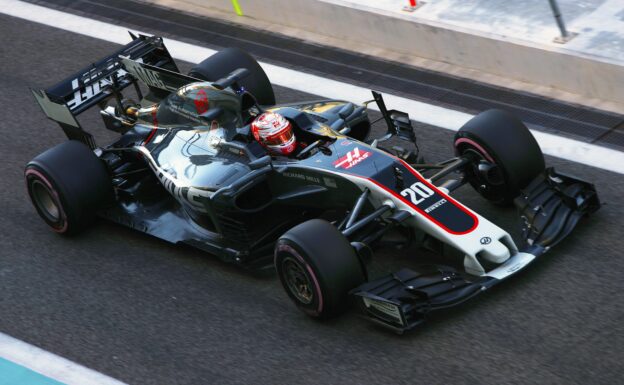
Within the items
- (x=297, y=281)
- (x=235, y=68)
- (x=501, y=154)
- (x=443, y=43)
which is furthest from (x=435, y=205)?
(x=443, y=43)

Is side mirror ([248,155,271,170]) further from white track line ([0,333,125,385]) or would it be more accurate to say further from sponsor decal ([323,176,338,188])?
white track line ([0,333,125,385])

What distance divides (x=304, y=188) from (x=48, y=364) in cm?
234

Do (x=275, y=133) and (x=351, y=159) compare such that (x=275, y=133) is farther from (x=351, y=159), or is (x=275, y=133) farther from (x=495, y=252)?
(x=495, y=252)

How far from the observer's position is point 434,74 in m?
11.9

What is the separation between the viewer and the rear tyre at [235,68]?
10.8m

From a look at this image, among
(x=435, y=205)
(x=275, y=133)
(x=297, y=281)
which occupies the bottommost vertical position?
(x=297, y=281)

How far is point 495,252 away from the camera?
8.18 metres

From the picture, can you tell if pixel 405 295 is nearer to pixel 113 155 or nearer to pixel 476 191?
pixel 476 191

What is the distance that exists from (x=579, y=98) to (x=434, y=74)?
1604mm

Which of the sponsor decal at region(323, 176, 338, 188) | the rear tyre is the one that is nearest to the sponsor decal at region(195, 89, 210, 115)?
the rear tyre

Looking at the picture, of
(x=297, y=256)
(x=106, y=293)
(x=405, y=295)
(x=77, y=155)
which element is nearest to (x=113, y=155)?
(x=77, y=155)

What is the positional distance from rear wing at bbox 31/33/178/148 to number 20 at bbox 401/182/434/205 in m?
2.95

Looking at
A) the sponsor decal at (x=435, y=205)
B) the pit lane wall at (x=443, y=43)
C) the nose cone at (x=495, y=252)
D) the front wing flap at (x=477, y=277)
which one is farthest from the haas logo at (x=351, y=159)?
the pit lane wall at (x=443, y=43)

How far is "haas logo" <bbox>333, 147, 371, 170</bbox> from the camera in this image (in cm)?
864
